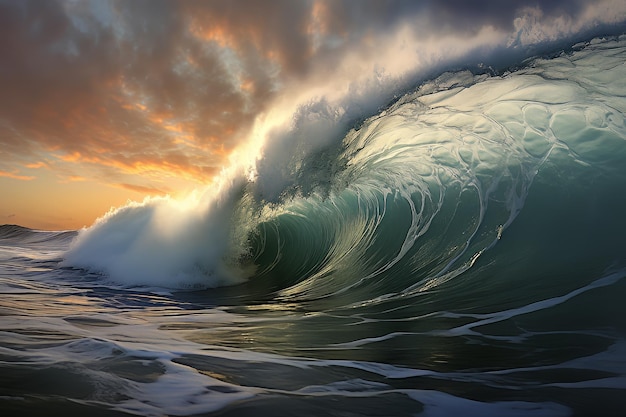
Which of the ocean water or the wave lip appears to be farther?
the wave lip

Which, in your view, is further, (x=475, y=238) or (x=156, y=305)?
(x=475, y=238)

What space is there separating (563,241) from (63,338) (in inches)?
231

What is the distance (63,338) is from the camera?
3.54 m

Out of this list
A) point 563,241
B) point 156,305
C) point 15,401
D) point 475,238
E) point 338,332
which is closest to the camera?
point 15,401

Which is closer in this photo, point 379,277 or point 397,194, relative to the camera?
point 379,277

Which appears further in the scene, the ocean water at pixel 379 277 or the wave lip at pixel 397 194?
the wave lip at pixel 397 194

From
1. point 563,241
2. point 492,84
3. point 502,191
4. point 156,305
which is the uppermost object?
point 492,84

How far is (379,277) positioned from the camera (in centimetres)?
732

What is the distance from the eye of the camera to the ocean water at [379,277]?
2.54m

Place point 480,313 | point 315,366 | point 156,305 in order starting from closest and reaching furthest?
point 315,366 < point 480,313 < point 156,305

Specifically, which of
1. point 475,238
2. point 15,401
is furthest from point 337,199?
point 15,401

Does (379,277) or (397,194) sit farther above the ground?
(397,194)

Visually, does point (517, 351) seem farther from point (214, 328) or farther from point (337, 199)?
point (337, 199)

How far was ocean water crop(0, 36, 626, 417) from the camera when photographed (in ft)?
8.35
